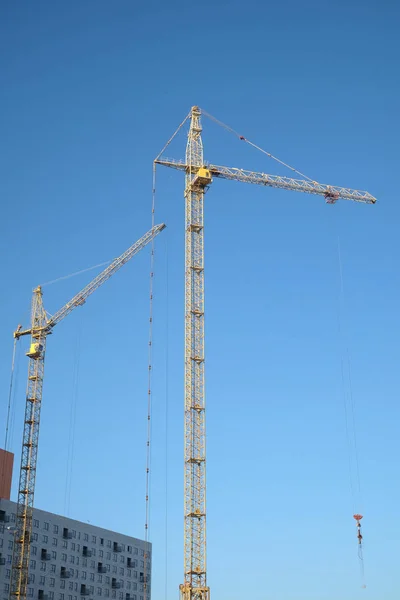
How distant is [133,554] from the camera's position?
146000 millimetres

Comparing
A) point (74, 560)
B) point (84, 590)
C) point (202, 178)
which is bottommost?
point (84, 590)

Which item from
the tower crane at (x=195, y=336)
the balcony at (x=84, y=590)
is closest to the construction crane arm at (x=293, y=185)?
the tower crane at (x=195, y=336)

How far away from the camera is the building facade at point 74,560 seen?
388 feet

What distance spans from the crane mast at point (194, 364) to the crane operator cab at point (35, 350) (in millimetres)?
32088

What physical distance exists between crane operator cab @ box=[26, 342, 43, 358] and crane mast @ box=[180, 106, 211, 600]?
105 ft

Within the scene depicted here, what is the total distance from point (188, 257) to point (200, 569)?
3412 cm

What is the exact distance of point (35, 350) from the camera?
121 m

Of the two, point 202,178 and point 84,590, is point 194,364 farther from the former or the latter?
point 84,590

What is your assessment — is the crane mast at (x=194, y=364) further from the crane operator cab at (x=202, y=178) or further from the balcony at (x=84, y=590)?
the balcony at (x=84, y=590)

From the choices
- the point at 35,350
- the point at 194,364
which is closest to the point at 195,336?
the point at 194,364

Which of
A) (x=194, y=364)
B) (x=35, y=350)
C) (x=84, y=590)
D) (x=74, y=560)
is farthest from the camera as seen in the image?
(x=84, y=590)

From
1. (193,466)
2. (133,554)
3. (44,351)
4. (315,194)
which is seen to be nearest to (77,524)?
(133,554)

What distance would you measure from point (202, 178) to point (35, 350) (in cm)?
3658

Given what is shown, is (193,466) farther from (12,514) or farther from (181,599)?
(12,514)
